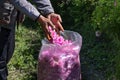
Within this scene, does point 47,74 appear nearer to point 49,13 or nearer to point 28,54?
point 49,13

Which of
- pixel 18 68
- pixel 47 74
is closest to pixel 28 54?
pixel 18 68

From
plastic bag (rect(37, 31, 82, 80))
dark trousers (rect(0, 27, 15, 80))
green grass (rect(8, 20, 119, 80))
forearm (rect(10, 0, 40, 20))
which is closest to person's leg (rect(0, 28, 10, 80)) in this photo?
dark trousers (rect(0, 27, 15, 80))

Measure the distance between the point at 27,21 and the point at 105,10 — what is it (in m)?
2.27

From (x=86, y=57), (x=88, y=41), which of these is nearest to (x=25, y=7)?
(x=86, y=57)

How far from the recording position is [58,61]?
395 centimetres

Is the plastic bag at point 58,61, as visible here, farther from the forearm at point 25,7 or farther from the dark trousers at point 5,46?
the forearm at point 25,7

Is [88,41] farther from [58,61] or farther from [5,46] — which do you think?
[5,46]

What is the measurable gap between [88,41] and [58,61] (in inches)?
58.8

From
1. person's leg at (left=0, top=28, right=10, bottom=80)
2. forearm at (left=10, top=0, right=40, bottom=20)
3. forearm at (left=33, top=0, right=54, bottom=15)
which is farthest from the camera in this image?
person's leg at (left=0, top=28, right=10, bottom=80)

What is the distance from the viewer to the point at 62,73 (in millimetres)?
3984

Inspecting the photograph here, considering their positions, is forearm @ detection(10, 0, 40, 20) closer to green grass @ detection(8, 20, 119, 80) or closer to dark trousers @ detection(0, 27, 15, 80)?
dark trousers @ detection(0, 27, 15, 80)

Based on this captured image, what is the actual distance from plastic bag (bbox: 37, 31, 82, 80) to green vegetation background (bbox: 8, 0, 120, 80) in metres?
0.41

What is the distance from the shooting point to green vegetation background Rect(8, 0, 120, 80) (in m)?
4.21

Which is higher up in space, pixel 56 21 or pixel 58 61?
pixel 56 21
